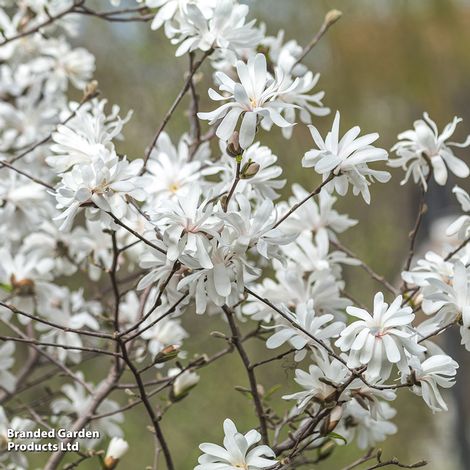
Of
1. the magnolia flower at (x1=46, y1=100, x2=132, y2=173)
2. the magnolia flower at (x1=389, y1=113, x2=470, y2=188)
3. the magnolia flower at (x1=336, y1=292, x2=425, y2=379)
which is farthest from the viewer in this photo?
the magnolia flower at (x1=389, y1=113, x2=470, y2=188)

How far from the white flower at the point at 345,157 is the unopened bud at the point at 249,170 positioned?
0.17ft

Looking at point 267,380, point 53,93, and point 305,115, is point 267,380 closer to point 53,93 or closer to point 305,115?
point 53,93

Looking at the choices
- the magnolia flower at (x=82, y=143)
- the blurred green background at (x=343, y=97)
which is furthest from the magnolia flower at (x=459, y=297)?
the blurred green background at (x=343, y=97)

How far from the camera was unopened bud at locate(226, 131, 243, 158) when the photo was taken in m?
0.70

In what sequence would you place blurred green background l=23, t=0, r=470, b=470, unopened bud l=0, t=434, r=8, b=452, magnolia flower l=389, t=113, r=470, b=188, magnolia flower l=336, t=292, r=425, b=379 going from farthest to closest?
blurred green background l=23, t=0, r=470, b=470
unopened bud l=0, t=434, r=8, b=452
magnolia flower l=389, t=113, r=470, b=188
magnolia flower l=336, t=292, r=425, b=379

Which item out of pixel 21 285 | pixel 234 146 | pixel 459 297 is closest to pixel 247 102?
pixel 234 146

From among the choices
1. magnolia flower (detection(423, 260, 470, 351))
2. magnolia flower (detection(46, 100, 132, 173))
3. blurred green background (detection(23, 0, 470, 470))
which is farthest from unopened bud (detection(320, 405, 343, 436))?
blurred green background (detection(23, 0, 470, 470))

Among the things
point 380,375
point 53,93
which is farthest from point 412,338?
point 53,93

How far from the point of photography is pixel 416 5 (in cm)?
403

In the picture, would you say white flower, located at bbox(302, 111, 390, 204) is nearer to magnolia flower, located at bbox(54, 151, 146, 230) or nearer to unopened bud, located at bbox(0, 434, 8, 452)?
magnolia flower, located at bbox(54, 151, 146, 230)

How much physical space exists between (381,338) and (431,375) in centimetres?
7

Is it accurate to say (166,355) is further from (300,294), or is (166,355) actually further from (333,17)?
(333,17)

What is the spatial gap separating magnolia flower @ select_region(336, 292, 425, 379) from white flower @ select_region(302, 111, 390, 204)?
4.5 inches

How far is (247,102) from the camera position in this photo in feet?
2.22
